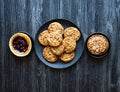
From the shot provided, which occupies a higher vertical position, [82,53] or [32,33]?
[32,33]

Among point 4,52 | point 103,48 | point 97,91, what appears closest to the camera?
point 103,48

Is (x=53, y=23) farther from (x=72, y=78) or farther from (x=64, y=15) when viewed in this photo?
(x=72, y=78)

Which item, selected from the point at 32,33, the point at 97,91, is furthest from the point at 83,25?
the point at 97,91

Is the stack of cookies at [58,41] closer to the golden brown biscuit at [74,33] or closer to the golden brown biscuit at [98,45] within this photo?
the golden brown biscuit at [74,33]

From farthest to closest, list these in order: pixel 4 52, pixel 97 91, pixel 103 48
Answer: pixel 4 52 → pixel 97 91 → pixel 103 48

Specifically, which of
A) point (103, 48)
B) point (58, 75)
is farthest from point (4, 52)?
point (103, 48)

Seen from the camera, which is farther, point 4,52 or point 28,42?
point 4,52

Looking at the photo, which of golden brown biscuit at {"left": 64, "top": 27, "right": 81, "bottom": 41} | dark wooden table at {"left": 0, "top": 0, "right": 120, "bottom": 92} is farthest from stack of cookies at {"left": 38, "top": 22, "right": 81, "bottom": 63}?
dark wooden table at {"left": 0, "top": 0, "right": 120, "bottom": 92}

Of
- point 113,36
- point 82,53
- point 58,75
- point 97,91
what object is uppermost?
point 113,36
